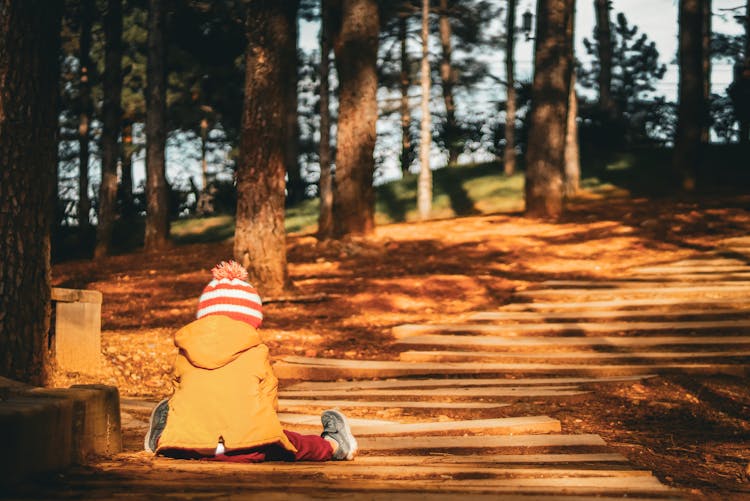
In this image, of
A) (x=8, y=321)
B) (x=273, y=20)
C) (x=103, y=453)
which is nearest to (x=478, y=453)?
(x=103, y=453)

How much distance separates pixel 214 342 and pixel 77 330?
428 cm

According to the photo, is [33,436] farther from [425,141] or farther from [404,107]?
[404,107]

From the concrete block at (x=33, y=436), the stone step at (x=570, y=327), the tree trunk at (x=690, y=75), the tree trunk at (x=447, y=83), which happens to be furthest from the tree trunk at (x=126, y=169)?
the concrete block at (x=33, y=436)

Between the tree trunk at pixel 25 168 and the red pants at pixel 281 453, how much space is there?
333 centimetres

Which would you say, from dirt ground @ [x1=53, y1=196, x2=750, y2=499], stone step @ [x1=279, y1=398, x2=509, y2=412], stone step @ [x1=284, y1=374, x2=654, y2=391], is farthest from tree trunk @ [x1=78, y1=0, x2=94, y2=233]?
stone step @ [x1=279, y1=398, x2=509, y2=412]

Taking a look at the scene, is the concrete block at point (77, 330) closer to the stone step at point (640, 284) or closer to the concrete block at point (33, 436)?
the concrete block at point (33, 436)

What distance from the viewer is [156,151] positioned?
67.6 ft

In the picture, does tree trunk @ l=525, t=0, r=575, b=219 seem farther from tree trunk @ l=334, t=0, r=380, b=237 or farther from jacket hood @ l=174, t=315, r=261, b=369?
jacket hood @ l=174, t=315, r=261, b=369

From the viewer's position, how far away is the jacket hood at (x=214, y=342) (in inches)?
160

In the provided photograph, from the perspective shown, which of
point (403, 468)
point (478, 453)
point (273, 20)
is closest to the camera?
point (403, 468)

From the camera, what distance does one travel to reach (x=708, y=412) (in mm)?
6457

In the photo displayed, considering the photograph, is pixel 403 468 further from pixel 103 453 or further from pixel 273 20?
pixel 273 20

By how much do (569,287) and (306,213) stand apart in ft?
58.8

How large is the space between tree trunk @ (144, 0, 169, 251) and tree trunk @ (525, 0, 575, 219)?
8.77 m
